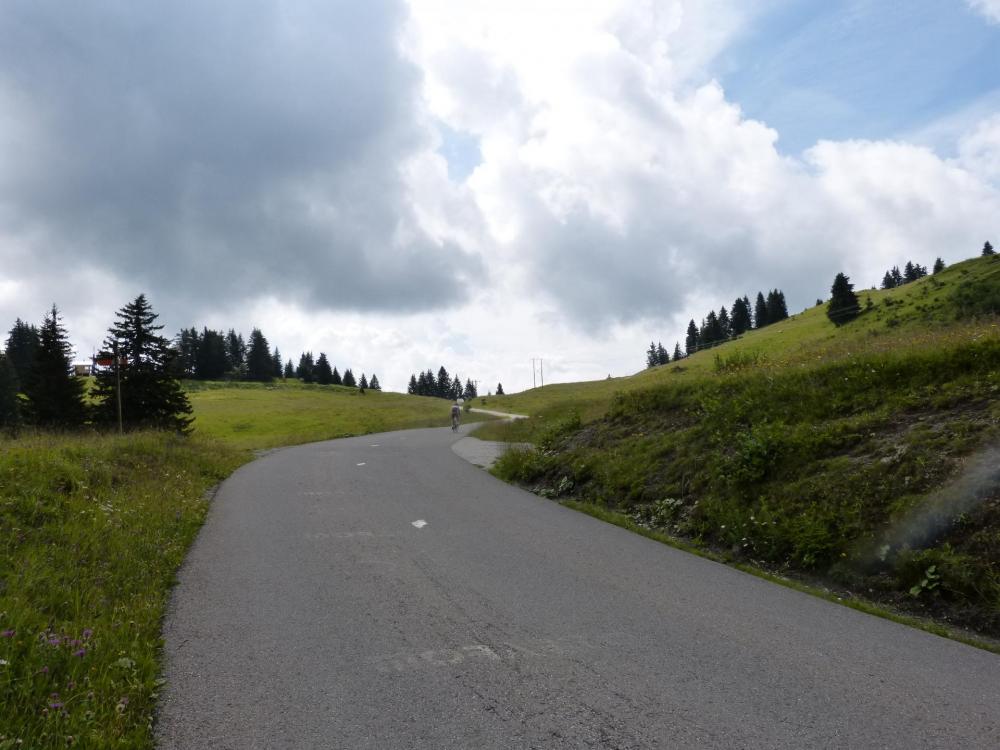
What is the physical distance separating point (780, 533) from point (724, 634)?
3029 millimetres

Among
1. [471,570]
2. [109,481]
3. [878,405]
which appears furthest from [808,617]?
[109,481]

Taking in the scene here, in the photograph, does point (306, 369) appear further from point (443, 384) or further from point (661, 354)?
point (661, 354)

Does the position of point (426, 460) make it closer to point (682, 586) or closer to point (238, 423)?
point (682, 586)

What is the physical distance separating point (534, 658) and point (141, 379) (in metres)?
39.3

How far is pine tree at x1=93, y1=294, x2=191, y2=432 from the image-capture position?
35.2 m

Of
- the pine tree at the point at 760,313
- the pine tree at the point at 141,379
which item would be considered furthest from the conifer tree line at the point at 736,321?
the pine tree at the point at 141,379

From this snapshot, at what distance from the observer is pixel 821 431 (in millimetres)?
8633

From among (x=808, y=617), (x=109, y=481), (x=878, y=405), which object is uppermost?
(x=878, y=405)

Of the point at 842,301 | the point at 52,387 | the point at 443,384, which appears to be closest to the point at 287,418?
the point at 52,387

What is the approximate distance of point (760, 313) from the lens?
144 metres

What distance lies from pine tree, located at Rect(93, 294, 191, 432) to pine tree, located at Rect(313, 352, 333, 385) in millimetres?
103786

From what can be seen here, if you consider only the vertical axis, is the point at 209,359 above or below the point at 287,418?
above

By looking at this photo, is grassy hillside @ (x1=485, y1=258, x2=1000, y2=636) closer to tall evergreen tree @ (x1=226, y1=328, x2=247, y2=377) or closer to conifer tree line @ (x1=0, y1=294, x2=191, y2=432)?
conifer tree line @ (x1=0, y1=294, x2=191, y2=432)

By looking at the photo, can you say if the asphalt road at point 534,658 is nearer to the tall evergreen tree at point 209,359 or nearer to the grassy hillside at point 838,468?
the grassy hillside at point 838,468
